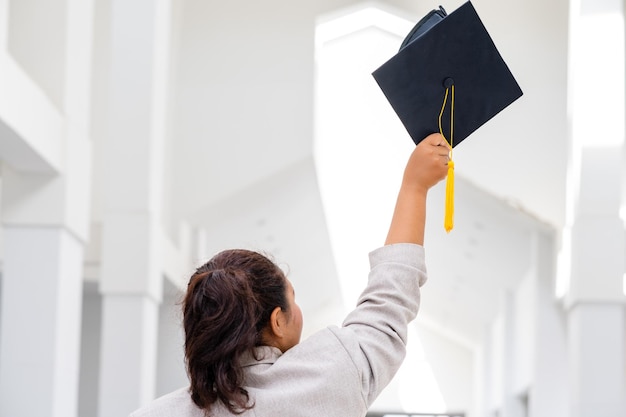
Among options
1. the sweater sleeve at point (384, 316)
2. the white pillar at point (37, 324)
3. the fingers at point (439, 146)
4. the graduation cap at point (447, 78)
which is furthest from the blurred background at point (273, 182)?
the sweater sleeve at point (384, 316)

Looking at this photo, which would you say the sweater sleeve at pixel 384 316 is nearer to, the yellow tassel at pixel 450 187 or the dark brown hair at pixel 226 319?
the dark brown hair at pixel 226 319

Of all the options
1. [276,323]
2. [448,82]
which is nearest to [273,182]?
[448,82]

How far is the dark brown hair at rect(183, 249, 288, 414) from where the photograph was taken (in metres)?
1.69

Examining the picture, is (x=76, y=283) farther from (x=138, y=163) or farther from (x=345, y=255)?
(x=345, y=255)

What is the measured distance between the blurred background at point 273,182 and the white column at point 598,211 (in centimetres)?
2

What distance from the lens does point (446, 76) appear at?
2240 mm

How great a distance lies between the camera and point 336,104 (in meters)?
18.5

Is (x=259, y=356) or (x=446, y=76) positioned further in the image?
(x=446, y=76)

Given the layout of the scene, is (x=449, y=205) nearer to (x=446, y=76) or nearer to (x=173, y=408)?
(x=446, y=76)

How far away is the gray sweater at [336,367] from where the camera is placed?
66.4 inches

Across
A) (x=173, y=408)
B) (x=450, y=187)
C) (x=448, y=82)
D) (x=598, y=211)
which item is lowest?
(x=173, y=408)

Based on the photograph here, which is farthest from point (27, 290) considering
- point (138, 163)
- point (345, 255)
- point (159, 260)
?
point (345, 255)

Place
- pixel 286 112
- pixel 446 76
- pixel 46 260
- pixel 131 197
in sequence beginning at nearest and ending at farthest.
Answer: pixel 446 76
pixel 46 260
pixel 131 197
pixel 286 112

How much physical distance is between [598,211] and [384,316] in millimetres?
8826
